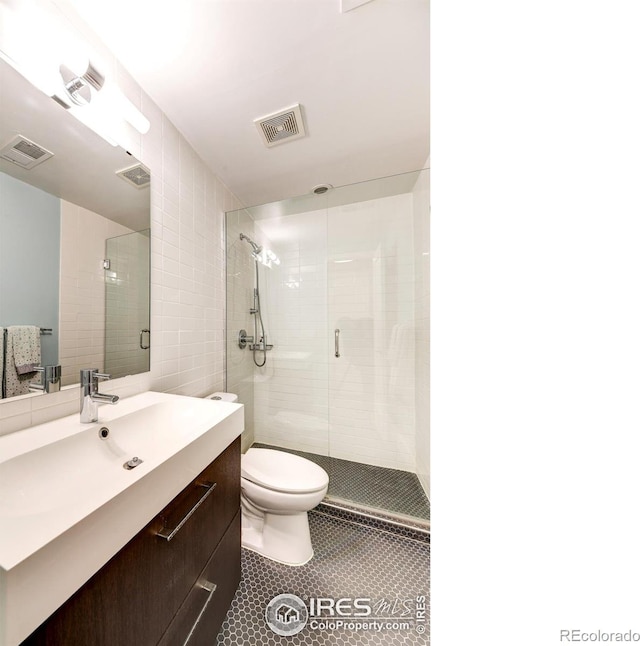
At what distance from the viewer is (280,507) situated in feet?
3.57

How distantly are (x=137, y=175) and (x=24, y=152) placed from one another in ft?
1.21

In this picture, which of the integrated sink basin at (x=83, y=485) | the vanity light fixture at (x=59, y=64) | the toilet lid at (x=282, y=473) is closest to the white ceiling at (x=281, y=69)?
the vanity light fixture at (x=59, y=64)

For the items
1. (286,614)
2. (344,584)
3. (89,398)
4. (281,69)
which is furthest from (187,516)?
(281,69)

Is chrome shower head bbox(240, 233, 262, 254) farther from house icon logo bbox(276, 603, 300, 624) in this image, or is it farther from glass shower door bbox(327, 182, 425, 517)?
house icon logo bbox(276, 603, 300, 624)

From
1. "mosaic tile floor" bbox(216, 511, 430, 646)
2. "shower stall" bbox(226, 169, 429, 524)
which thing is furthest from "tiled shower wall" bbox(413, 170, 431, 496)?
"mosaic tile floor" bbox(216, 511, 430, 646)

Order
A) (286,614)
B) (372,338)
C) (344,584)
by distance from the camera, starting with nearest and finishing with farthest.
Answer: (286,614) < (344,584) < (372,338)

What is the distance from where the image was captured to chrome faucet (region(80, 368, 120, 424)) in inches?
29.2

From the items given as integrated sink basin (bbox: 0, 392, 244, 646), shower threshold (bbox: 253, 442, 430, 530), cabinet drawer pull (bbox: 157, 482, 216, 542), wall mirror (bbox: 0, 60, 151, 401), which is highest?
wall mirror (bbox: 0, 60, 151, 401)

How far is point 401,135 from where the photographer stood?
1302 millimetres

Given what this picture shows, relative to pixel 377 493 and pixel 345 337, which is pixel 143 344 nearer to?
pixel 345 337

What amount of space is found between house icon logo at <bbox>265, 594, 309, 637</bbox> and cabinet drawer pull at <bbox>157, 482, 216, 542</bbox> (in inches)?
25.6
